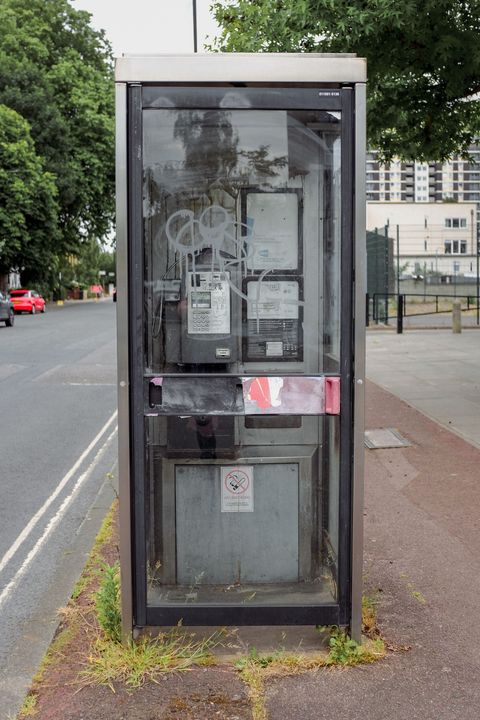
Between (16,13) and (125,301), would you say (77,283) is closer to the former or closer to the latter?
(16,13)

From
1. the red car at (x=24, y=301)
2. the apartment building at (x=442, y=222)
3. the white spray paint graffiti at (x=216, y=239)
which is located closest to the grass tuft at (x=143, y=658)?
the white spray paint graffiti at (x=216, y=239)

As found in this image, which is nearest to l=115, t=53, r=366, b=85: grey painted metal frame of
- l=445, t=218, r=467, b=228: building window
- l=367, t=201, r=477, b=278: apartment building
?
l=367, t=201, r=477, b=278: apartment building

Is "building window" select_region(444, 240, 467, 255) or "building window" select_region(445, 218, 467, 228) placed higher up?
"building window" select_region(445, 218, 467, 228)

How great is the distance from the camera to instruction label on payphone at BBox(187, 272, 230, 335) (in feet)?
12.8

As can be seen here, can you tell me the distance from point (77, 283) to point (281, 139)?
99.4 m

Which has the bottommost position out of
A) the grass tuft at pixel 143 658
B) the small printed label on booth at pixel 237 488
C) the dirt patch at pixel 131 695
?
the dirt patch at pixel 131 695

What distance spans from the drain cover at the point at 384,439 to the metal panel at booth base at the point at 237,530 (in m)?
5.00

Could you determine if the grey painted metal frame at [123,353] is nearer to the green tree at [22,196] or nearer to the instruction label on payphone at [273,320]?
the instruction label on payphone at [273,320]

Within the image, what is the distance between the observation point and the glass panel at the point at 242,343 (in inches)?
152

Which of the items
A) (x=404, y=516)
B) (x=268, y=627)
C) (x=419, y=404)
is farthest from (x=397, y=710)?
(x=419, y=404)

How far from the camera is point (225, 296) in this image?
391 centimetres

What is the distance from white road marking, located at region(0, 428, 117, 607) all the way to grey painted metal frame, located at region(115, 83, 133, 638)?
148 cm

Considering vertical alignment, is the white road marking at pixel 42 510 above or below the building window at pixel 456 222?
below

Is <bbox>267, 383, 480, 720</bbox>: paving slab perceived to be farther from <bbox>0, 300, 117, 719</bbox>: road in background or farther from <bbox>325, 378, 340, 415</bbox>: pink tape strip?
<bbox>0, 300, 117, 719</bbox>: road in background
